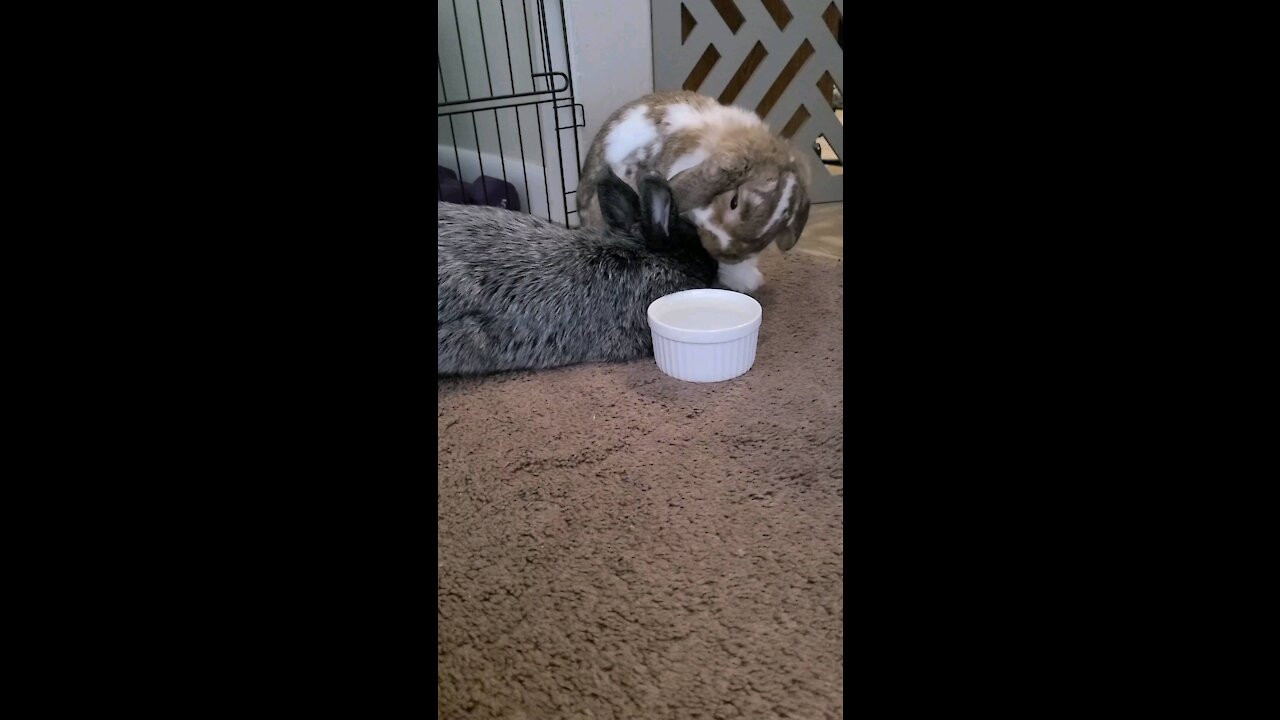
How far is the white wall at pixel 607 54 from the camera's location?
1.86 meters

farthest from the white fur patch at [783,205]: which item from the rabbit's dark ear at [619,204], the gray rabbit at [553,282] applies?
the rabbit's dark ear at [619,204]

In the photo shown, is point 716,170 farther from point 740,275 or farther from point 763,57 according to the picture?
point 763,57

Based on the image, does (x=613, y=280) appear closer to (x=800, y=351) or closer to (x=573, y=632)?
(x=800, y=351)

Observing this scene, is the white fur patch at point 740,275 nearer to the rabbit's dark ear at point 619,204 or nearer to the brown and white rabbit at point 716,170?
the brown and white rabbit at point 716,170

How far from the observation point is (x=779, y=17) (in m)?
2.10

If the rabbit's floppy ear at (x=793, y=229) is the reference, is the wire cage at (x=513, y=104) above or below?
above

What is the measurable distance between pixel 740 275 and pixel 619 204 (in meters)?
0.30

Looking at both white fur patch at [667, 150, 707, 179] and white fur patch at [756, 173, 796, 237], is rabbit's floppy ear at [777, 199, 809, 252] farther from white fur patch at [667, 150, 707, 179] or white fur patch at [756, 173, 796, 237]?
white fur patch at [667, 150, 707, 179]

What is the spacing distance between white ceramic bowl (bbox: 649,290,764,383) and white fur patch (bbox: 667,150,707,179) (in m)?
0.27

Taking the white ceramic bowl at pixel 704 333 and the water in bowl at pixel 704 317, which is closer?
the white ceramic bowl at pixel 704 333

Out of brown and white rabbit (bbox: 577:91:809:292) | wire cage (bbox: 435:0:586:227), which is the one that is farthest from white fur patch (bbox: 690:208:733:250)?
wire cage (bbox: 435:0:586:227)

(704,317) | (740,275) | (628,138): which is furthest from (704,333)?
(628,138)
